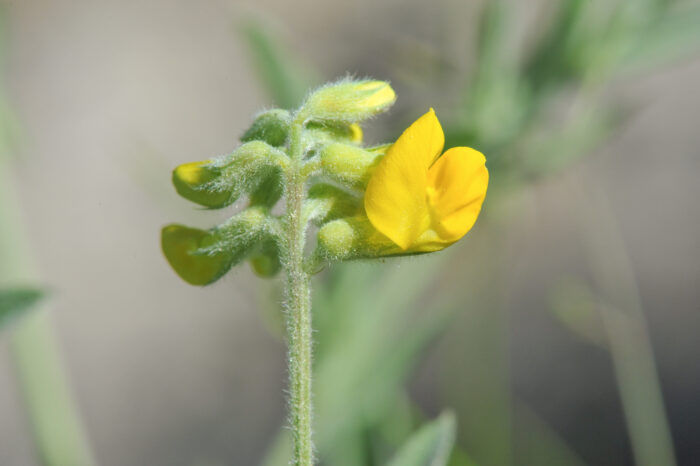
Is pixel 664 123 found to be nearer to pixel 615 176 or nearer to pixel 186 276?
pixel 615 176

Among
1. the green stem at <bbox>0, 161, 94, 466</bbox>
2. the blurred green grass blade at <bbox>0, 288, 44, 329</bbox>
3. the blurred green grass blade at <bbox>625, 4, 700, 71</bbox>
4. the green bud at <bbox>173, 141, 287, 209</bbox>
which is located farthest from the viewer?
the blurred green grass blade at <bbox>625, 4, 700, 71</bbox>

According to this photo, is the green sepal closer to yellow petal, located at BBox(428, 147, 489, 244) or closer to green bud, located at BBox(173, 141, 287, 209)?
green bud, located at BBox(173, 141, 287, 209)

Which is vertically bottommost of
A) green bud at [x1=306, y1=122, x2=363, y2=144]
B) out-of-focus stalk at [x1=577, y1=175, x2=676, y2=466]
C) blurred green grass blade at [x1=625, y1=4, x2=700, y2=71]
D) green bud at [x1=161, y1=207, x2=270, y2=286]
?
out-of-focus stalk at [x1=577, y1=175, x2=676, y2=466]

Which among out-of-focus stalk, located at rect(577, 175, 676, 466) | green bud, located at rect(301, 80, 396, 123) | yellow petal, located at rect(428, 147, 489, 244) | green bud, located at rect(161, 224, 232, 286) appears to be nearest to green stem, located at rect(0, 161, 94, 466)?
green bud, located at rect(161, 224, 232, 286)

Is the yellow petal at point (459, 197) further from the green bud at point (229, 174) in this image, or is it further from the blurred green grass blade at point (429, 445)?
the blurred green grass blade at point (429, 445)

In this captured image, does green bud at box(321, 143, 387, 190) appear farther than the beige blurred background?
No
